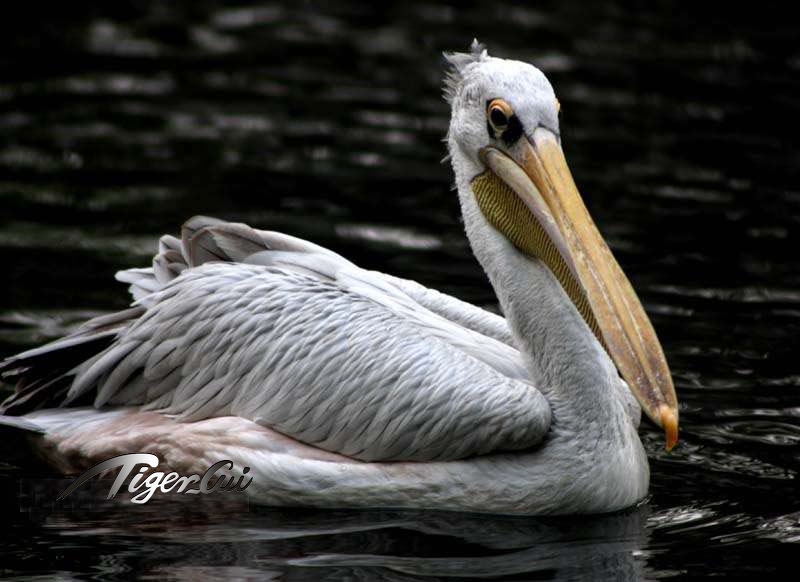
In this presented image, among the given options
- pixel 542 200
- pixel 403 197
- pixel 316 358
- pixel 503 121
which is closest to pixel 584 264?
pixel 542 200

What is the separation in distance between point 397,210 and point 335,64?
357cm

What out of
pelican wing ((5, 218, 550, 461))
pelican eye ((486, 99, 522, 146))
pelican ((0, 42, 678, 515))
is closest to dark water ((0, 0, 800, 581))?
pelican ((0, 42, 678, 515))

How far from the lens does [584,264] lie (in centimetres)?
545

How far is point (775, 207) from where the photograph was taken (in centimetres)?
980

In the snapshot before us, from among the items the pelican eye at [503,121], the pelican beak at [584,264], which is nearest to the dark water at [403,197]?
the pelican beak at [584,264]

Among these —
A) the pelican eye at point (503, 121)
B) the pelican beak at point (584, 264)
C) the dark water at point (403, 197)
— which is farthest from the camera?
the pelican eye at point (503, 121)

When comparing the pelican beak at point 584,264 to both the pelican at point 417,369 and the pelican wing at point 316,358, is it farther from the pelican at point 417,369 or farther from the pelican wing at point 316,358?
the pelican wing at point 316,358

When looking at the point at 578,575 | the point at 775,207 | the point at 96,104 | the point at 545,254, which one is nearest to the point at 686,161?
the point at 775,207

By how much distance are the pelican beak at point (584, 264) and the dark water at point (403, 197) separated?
615 mm

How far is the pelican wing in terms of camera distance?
559 cm

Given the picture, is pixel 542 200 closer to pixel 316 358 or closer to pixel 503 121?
pixel 503 121

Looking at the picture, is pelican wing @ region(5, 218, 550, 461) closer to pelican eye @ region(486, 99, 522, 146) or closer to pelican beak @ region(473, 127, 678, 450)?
pelican beak @ region(473, 127, 678, 450)

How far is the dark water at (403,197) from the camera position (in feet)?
18.0

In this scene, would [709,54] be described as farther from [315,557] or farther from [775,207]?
[315,557]
